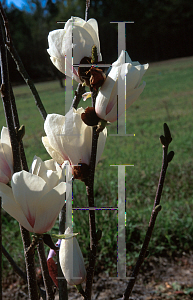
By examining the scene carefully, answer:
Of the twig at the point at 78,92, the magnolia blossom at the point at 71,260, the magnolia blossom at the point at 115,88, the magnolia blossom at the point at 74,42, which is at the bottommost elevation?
the magnolia blossom at the point at 71,260

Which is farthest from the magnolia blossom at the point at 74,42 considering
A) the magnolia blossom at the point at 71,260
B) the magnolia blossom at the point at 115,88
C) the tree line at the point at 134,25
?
the tree line at the point at 134,25

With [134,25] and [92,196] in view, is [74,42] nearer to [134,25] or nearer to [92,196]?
[92,196]

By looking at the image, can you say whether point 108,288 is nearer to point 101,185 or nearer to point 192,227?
point 192,227

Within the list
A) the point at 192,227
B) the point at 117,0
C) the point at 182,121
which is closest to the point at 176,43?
the point at 117,0

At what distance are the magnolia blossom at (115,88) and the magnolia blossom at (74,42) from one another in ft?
0.13

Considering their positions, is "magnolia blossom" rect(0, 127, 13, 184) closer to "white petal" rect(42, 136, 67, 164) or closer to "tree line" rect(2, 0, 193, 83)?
"white petal" rect(42, 136, 67, 164)

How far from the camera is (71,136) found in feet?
1.01

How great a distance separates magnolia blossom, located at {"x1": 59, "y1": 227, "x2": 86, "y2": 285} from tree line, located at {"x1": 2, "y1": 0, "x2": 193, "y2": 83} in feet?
48.1

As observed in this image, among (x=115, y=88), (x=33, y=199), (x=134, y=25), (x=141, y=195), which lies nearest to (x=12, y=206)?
(x=33, y=199)

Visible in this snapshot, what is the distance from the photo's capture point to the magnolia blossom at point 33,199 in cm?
28

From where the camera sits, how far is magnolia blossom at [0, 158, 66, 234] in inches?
10.9

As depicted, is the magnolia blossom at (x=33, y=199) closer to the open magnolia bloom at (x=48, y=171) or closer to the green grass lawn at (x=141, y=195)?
the open magnolia bloom at (x=48, y=171)

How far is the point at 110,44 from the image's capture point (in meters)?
12.6

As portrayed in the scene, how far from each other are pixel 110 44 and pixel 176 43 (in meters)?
5.57
